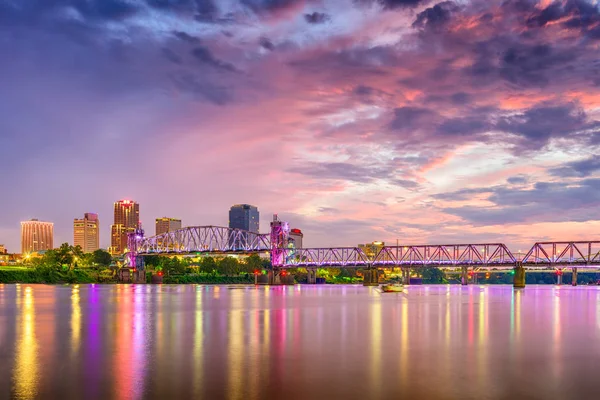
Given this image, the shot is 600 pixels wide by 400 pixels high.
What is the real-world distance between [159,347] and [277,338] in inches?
406

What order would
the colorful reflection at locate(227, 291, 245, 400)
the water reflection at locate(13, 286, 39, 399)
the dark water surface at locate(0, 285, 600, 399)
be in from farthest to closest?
the dark water surface at locate(0, 285, 600, 399) < the colorful reflection at locate(227, 291, 245, 400) < the water reflection at locate(13, 286, 39, 399)

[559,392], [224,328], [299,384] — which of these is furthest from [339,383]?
[224,328]

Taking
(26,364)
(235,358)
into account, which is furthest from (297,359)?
(26,364)

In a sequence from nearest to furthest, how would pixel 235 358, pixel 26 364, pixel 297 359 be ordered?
pixel 26 364 → pixel 297 359 → pixel 235 358

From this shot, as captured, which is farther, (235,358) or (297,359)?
(235,358)

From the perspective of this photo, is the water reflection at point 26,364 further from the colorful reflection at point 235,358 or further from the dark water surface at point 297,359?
the colorful reflection at point 235,358

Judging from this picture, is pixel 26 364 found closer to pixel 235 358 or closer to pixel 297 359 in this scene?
pixel 235 358

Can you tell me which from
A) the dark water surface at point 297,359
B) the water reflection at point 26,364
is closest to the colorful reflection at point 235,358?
the dark water surface at point 297,359

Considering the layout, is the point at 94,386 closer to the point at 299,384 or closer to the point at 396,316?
the point at 299,384

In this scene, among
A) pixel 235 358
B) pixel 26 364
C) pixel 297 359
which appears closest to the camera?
pixel 26 364

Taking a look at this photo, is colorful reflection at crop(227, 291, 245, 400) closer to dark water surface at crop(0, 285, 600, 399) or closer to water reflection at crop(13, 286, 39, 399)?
dark water surface at crop(0, 285, 600, 399)

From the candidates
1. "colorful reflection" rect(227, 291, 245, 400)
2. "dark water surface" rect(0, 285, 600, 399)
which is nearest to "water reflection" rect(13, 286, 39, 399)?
"dark water surface" rect(0, 285, 600, 399)

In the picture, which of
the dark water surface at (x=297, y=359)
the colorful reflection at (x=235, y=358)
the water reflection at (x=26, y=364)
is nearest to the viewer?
the water reflection at (x=26, y=364)

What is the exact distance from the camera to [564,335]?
2162 inches
